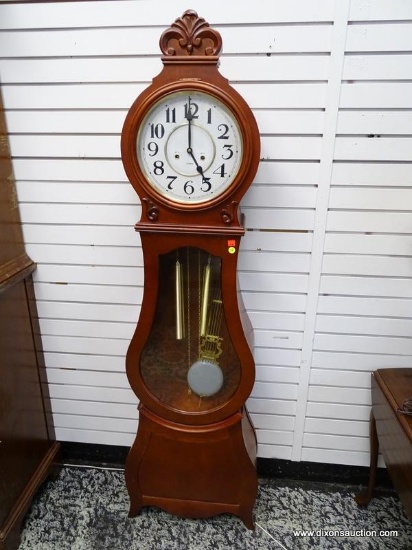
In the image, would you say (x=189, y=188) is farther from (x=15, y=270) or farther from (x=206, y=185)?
(x=15, y=270)

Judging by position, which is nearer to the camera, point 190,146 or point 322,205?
point 190,146

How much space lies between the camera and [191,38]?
3.07ft

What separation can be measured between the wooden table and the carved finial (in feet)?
3.65

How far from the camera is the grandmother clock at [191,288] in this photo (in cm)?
97

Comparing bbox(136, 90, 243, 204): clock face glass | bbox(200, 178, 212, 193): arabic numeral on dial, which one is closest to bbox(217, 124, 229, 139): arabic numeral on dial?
bbox(136, 90, 243, 204): clock face glass

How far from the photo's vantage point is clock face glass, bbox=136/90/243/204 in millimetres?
982

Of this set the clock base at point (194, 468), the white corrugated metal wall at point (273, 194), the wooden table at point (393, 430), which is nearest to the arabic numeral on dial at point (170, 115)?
the white corrugated metal wall at point (273, 194)

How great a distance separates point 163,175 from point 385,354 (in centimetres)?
100

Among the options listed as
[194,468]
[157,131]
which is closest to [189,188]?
[157,131]

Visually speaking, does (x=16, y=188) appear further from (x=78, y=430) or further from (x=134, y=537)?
(x=134, y=537)

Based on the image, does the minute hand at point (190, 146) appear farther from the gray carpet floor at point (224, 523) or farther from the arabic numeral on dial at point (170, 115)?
the gray carpet floor at point (224, 523)

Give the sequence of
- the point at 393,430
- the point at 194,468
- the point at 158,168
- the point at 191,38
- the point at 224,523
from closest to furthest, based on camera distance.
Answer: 1. the point at 191,38
2. the point at 158,168
3. the point at 393,430
4. the point at 194,468
5. the point at 224,523

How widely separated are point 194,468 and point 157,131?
1064 millimetres

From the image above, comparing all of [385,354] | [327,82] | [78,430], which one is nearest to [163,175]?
[327,82]
